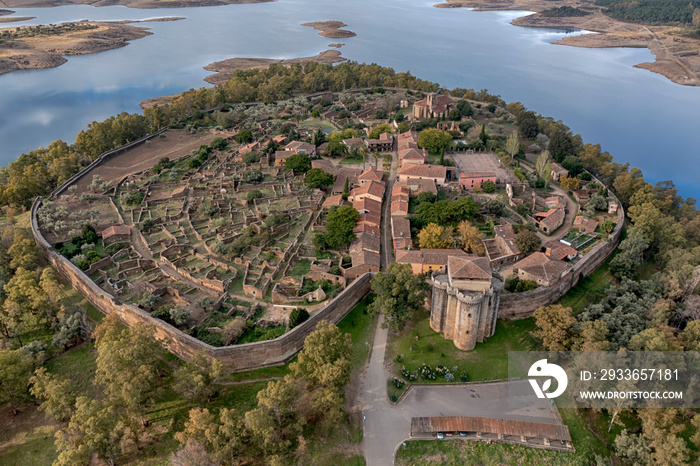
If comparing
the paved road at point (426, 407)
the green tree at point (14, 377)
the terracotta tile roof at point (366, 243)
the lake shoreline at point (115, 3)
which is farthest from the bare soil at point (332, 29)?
the green tree at point (14, 377)

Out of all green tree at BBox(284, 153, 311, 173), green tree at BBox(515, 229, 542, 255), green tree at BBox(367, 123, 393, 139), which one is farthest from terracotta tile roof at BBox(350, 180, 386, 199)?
green tree at BBox(367, 123, 393, 139)

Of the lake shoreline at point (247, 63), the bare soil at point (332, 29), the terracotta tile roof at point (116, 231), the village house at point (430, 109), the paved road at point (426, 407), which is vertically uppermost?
the bare soil at point (332, 29)

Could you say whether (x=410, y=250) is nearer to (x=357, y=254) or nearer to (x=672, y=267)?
(x=357, y=254)

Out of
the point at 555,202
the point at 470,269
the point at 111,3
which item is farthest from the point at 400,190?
the point at 111,3

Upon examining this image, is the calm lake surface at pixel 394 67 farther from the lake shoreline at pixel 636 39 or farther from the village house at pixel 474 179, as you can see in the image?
the village house at pixel 474 179

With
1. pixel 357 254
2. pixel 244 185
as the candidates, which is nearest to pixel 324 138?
pixel 244 185
